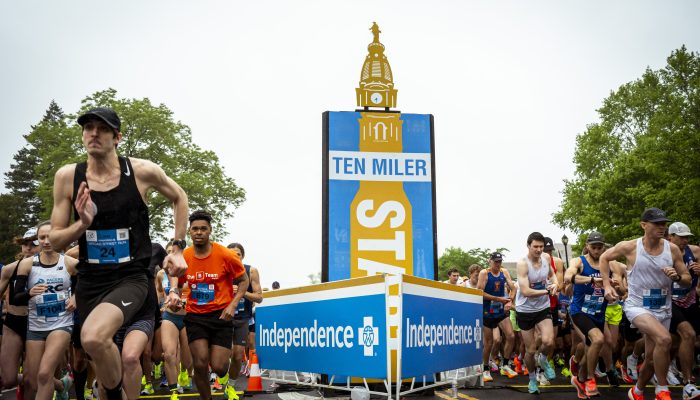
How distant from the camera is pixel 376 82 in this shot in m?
11.6

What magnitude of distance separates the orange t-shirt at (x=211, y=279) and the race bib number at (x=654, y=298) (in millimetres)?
5152

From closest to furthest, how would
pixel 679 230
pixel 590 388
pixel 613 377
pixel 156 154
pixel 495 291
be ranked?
pixel 590 388
pixel 679 230
pixel 613 377
pixel 495 291
pixel 156 154

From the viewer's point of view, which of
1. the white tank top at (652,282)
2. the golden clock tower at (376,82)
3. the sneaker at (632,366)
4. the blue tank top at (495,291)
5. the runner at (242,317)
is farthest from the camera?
the blue tank top at (495,291)

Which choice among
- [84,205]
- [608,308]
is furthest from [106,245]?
[608,308]

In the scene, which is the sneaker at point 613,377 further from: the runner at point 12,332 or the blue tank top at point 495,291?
the runner at point 12,332

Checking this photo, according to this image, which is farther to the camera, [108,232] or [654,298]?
[654,298]

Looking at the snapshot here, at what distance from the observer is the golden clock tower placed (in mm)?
11391

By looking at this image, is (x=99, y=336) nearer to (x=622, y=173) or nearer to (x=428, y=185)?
(x=428, y=185)

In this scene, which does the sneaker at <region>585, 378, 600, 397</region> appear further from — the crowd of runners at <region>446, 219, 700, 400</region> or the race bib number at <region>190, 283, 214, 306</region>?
the race bib number at <region>190, 283, 214, 306</region>

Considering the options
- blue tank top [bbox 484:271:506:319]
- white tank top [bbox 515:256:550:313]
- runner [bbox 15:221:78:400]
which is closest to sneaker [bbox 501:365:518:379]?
blue tank top [bbox 484:271:506:319]

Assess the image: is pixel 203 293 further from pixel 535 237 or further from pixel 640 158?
pixel 640 158

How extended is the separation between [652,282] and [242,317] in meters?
6.55

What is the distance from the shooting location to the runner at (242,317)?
993 cm

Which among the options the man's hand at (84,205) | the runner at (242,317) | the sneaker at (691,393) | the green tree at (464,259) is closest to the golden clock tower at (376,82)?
the runner at (242,317)
